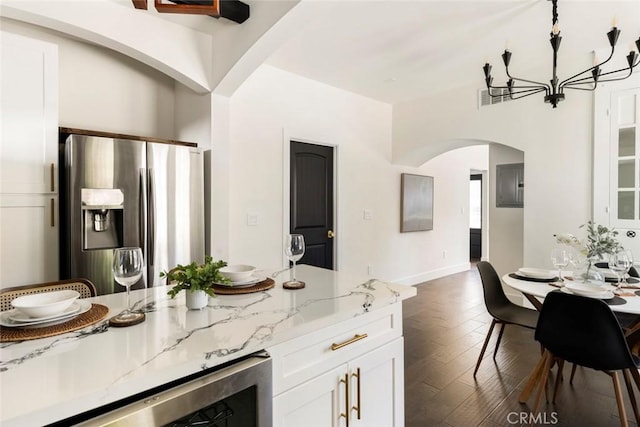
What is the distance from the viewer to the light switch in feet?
11.3

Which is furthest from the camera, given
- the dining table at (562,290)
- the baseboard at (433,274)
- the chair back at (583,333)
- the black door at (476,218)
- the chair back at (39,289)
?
the black door at (476,218)

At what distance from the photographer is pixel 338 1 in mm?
2266

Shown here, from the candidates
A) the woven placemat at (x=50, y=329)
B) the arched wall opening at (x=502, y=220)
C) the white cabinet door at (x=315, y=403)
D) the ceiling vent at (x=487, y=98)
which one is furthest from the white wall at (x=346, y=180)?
the white cabinet door at (x=315, y=403)

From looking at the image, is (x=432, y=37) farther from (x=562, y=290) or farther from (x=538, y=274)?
(x=562, y=290)

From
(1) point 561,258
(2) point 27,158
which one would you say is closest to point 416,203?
(1) point 561,258

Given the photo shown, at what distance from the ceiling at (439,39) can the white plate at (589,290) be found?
6.58 ft

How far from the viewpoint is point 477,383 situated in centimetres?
241

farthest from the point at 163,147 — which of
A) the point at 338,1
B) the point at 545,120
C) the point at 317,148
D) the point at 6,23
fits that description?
the point at 545,120

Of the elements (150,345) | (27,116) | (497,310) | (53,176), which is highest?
(27,116)

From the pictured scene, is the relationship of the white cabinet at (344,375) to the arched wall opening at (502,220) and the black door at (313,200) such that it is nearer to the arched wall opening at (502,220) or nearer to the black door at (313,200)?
the black door at (313,200)

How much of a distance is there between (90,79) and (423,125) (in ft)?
12.9

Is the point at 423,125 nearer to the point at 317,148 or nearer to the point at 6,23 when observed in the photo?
the point at 317,148

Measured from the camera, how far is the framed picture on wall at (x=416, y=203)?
517 cm

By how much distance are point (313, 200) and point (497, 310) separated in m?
2.33
